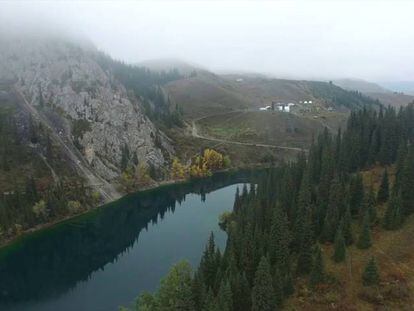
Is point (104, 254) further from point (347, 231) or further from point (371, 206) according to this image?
point (371, 206)

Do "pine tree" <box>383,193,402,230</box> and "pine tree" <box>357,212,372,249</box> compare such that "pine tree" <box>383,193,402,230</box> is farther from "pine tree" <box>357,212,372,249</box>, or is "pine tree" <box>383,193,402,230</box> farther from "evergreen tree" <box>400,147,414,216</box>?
"pine tree" <box>357,212,372,249</box>

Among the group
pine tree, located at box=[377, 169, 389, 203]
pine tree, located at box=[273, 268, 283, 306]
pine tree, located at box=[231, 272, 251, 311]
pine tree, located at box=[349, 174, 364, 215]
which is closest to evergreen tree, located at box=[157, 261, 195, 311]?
pine tree, located at box=[231, 272, 251, 311]

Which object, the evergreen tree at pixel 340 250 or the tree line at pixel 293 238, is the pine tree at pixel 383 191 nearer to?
the tree line at pixel 293 238

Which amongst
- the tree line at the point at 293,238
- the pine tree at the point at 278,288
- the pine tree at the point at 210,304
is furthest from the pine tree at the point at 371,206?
the pine tree at the point at 210,304

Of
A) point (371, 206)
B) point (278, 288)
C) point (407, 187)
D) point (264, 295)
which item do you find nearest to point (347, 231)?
point (371, 206)

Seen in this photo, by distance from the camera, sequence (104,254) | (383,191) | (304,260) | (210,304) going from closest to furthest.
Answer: (210,304) < (304,260) < (383,191) < (104,254)

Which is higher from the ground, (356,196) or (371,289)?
(356,196)

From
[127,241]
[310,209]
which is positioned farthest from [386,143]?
[127,241]
